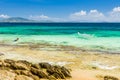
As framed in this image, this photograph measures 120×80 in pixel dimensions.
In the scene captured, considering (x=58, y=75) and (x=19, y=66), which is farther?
(x=19, y=66)

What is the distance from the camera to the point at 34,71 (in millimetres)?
14984

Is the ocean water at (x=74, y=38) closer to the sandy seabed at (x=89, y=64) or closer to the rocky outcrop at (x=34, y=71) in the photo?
the sandy seabed at (x=89, y=64)

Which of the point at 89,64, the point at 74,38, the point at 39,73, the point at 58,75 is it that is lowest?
the point at 74,38

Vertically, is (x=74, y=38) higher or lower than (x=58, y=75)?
lower

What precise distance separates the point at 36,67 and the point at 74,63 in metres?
4.85

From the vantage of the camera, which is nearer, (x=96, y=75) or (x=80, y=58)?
(x=96, y=75)

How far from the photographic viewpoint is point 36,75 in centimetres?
1480

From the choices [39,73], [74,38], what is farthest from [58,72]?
[74,38]

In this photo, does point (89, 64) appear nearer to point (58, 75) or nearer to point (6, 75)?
point (58, 75)

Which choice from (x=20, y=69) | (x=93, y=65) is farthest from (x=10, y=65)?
(x=93, y=65)

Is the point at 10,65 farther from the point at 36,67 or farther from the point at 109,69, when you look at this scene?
the point at 109,69

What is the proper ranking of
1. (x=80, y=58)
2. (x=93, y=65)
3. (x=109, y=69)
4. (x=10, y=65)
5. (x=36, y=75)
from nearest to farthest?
(x=36, y=75)
(x=10, y=65)
(x=109, y=69)
(x=93, y=65)
(x=80, y=58)

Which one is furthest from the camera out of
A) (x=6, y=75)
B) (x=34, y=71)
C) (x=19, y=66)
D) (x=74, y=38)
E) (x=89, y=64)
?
(x=74, y=38)

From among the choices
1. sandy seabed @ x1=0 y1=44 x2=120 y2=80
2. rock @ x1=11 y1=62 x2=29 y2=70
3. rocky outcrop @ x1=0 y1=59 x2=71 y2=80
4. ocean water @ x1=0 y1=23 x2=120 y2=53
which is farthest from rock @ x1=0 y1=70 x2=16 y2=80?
ocean water @ x1=0 y1=23 x2=120 y2=53
